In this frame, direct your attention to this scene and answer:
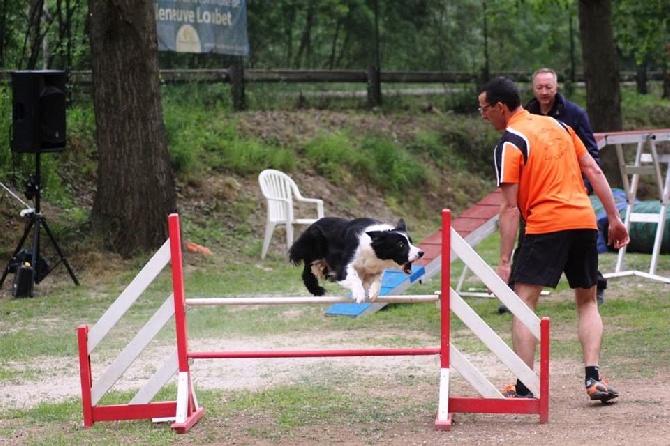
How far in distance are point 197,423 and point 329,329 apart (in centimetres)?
386

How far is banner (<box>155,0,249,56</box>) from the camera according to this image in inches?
741

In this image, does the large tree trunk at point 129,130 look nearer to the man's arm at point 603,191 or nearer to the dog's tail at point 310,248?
the dog's tail at point 310,248

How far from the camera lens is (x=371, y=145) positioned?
21.5 metres

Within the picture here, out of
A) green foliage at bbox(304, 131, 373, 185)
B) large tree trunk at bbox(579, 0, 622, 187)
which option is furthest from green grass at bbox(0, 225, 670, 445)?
large tree trunk at bbox(579, 0, 622, 187)

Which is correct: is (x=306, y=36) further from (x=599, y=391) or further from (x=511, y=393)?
(x=599, y=391)

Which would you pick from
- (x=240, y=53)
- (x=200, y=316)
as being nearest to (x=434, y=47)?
(x=240, y=53)

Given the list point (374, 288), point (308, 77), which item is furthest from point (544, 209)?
point (308, 77)

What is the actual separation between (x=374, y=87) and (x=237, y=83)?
11.7ft

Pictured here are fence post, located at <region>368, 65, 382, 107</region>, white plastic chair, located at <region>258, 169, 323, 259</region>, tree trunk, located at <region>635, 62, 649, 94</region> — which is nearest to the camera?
white plastic chair, located at <region>258, 169, 323, 259</region>

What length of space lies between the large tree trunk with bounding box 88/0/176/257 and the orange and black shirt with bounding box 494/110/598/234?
8.49m

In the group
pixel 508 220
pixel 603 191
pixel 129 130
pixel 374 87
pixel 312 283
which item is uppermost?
pixel 374 87

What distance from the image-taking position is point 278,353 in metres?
6.68

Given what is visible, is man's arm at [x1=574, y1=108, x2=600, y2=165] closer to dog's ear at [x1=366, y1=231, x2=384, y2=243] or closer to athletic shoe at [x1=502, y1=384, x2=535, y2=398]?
athletic shoe at [x1=502, y1=384, x2=535, y2=398]

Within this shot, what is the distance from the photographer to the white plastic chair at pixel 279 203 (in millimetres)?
15828
